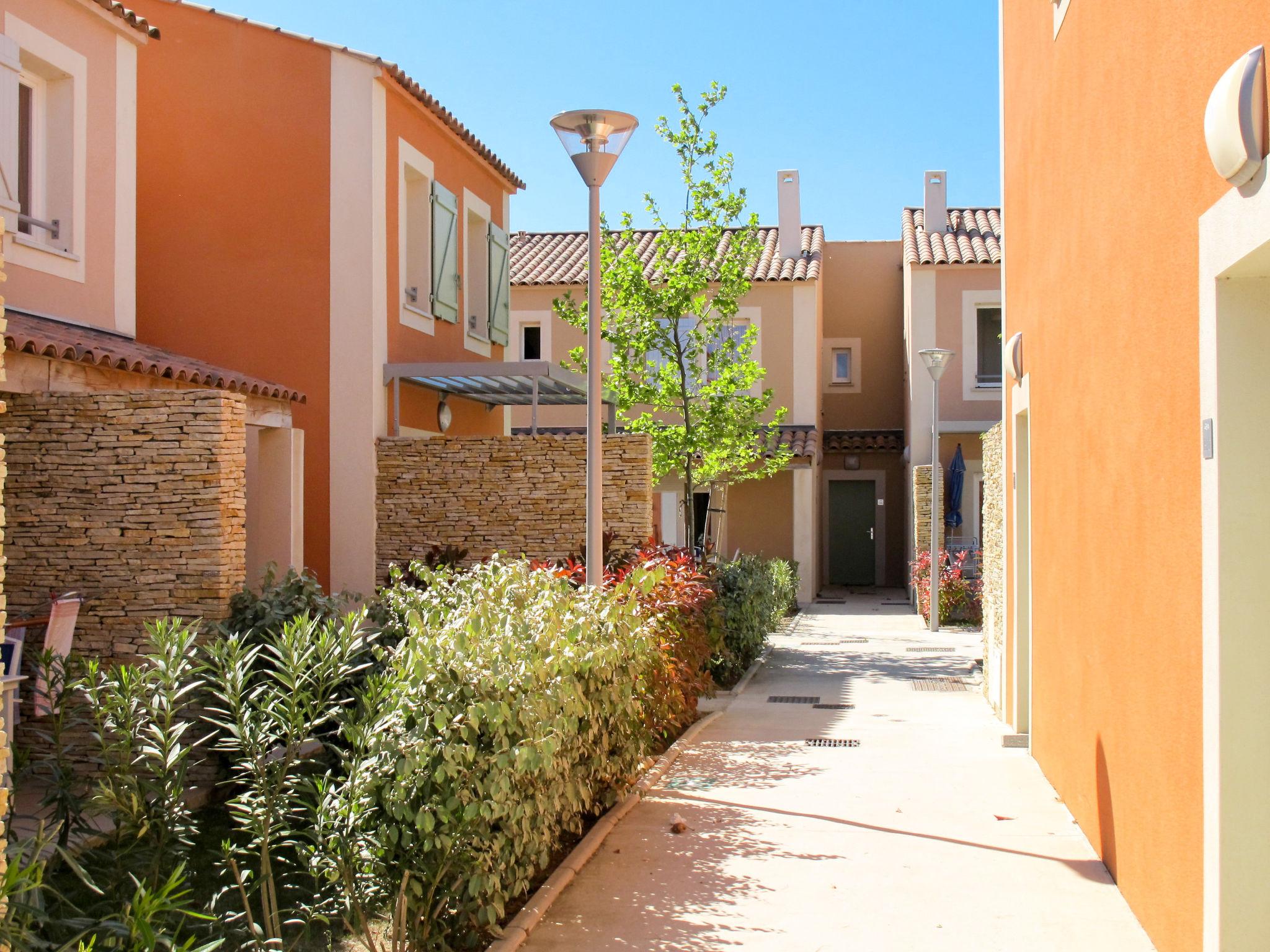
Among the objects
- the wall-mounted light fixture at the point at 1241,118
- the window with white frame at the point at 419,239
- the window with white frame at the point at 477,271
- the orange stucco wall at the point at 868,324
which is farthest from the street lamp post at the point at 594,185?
the orange stucco wall at the point at 868,324

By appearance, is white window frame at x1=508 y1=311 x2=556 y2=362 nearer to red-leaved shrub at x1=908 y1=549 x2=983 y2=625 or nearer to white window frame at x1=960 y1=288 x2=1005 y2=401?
white window frame at x1=960 y1=288 x2=1005 y2=401

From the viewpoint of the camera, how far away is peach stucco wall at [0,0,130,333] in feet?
32.3

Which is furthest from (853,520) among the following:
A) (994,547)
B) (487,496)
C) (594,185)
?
(594,185)

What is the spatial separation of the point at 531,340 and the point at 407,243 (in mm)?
12843

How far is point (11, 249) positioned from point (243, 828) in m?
6.20

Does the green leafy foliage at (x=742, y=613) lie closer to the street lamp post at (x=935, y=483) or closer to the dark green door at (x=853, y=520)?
the street lamp post at (x=935, y=483)

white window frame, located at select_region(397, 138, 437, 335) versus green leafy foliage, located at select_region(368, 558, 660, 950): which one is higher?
white window frame, located at select_region(397, 138, 437, 335)

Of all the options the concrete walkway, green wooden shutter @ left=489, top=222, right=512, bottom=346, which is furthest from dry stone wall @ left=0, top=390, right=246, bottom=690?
green wooden shutter @ left=489, top=222, right=512, bottom=346

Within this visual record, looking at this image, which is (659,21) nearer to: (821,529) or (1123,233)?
(1123,233)

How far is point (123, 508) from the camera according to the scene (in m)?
7.98

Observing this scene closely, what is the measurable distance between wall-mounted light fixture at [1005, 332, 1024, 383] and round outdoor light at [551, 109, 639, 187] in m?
3.12

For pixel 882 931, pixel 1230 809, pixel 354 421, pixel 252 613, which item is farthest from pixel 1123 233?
pixel 354 421

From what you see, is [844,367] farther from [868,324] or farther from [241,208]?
[241,208]

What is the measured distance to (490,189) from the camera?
16500 mm
